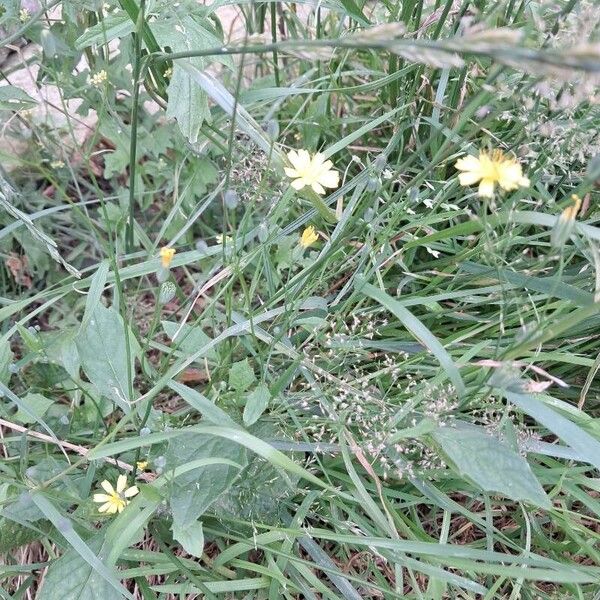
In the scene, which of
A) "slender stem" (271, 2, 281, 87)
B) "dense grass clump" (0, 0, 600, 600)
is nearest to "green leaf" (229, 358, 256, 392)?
"dense grass clump" (0, 0, 600, 600)

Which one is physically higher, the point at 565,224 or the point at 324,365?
the point at 565,224

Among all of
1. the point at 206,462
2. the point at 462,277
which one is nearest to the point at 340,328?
the point at 462,277

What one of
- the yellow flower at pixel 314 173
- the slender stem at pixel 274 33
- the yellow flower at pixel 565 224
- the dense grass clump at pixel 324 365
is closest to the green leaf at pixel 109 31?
the dense grass clump at pixel 324 365

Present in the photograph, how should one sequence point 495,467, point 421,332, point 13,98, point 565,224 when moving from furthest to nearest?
point 13,98, point 421,332, point 495,467, point 565,224

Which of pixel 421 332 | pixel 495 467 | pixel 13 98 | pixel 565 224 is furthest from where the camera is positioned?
pixel 13 98

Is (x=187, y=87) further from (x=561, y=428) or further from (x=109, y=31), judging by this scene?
(x=561, y=428)

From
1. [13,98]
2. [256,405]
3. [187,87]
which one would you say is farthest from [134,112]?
[256,405]

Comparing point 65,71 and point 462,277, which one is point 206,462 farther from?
point 65,71
